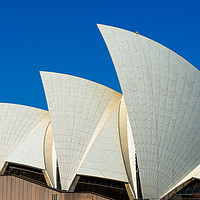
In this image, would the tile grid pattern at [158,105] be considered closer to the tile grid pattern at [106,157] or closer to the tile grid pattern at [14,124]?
the tile grid pattern at [106,157]

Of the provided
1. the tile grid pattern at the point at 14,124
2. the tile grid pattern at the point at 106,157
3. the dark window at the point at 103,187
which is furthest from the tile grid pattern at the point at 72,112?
the tile grid pattern at the point at 14,124

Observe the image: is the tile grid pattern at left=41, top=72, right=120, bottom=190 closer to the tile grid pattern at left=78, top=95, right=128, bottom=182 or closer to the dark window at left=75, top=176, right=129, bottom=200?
the tile grid pattern at left=78, top=95, right=128, bottom=182

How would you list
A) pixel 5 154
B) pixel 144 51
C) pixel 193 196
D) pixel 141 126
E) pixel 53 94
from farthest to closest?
pixel 5 154
pixel 53 94
pixel 144 51
pixel 141 126
pixel 193 196

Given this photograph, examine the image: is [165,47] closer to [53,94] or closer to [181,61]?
[181,61]

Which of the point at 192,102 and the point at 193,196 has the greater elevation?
the point at 192,102

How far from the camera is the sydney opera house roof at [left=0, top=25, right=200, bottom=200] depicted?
21.2 metres

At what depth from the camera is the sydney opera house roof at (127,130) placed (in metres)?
21.2

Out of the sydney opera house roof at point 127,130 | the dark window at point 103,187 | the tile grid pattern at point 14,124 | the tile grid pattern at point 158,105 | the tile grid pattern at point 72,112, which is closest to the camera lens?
the tile grid pattern at point 158,105

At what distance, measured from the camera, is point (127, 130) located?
2466cm

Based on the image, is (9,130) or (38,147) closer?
(38,147)

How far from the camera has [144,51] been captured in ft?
76.9

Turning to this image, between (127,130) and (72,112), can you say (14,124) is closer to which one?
(72,112)

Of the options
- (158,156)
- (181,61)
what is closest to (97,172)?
(158,156)

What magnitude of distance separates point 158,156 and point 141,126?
7.57 feet
